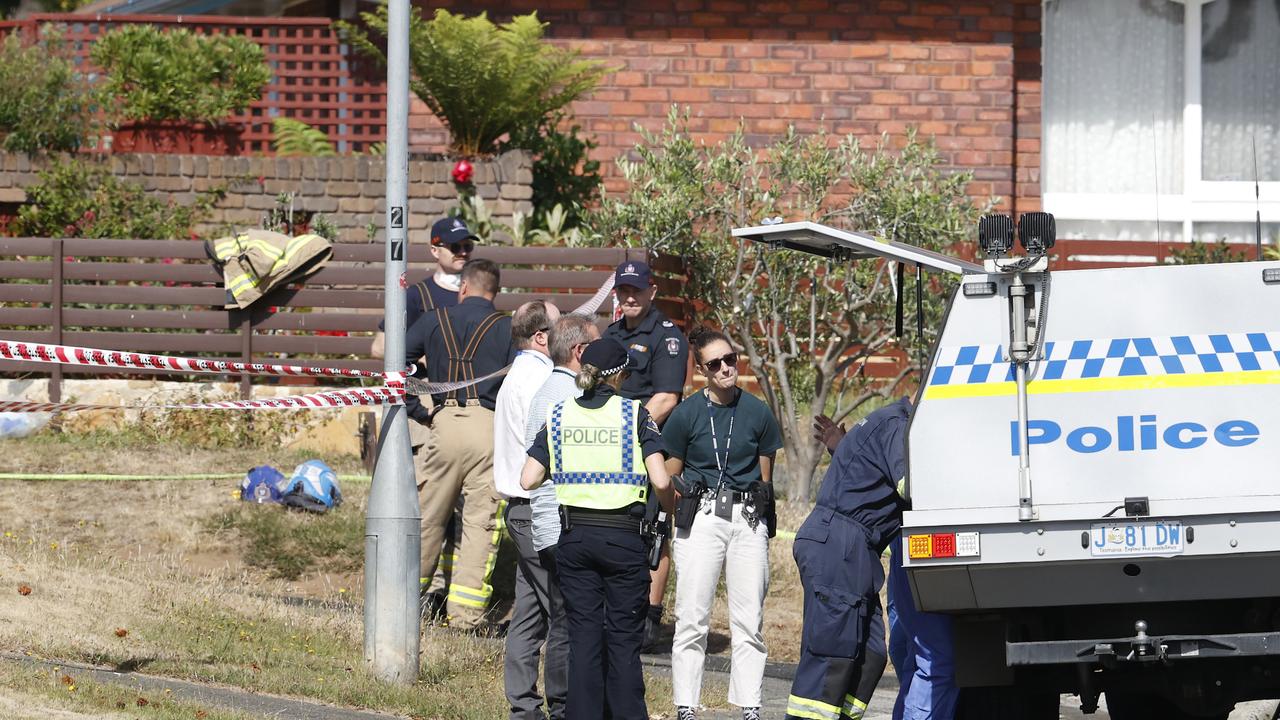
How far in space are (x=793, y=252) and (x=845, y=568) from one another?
6601 mm

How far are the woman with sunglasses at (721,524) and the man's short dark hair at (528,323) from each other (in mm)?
768

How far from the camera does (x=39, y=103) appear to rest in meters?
15.7

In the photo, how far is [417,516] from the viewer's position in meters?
8.43

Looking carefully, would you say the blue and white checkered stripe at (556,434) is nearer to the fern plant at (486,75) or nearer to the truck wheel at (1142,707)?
the truck wheel at (1142,707)

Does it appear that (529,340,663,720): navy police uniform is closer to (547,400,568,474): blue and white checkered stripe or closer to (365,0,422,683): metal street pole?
(547,400,568,474): blue and white checkered stripe

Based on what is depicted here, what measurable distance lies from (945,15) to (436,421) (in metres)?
9.24

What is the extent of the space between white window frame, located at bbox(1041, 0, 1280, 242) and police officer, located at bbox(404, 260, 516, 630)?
9713 mm

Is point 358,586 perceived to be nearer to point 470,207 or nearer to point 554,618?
point 554,618

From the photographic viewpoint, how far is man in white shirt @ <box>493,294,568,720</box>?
7.77 meters

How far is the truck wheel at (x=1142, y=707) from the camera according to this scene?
23.5ft

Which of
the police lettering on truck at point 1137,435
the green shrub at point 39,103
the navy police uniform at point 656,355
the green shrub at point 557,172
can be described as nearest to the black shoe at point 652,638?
the navy police uniform at point 656,355

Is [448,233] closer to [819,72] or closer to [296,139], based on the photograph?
[296,139]

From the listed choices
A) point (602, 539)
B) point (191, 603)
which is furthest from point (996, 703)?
point (191, 603)

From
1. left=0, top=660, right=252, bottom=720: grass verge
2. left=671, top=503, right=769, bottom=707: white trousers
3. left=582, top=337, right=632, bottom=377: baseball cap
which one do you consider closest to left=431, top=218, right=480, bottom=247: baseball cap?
left=671, top=503, right=769, bottom=707: white trousers
